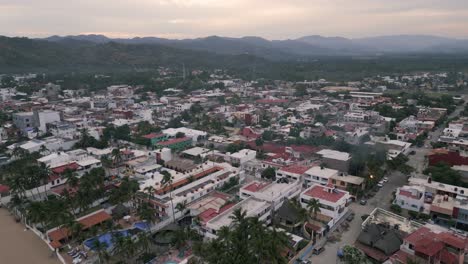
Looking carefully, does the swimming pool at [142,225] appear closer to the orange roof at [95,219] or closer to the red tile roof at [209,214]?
the orange roof at [95,219]

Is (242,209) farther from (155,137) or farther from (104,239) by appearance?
(155,137)

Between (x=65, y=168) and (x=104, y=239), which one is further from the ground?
(x=65, y=168)

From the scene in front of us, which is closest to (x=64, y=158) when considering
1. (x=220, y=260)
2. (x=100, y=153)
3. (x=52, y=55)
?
(x=100, y=153)

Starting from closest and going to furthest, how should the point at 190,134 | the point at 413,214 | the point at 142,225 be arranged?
the point at 142,225 → the point at 413,214 → the point at 190,134

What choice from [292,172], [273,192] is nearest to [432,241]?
[273,192]

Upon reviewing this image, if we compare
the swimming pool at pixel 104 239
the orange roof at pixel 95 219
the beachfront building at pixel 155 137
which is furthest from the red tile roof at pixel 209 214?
the beachfront building at pixel 155 137
